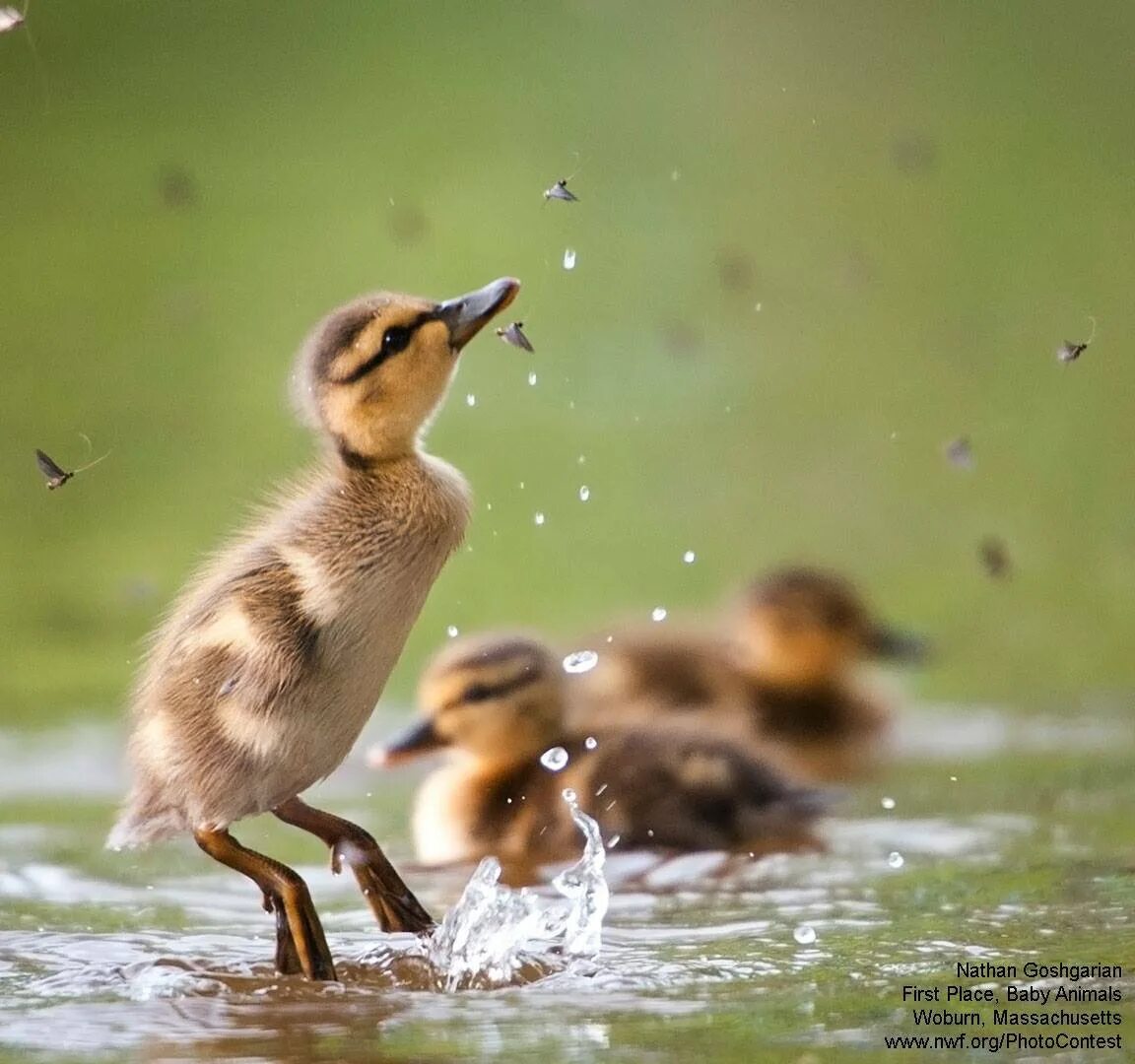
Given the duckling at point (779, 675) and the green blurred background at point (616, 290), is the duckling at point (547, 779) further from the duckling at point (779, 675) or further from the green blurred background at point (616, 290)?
the green blurred background at point (616, 290)

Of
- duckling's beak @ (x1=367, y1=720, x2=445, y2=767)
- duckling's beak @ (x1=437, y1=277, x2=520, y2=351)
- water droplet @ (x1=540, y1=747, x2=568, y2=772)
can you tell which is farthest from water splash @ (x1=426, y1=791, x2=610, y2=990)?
duckling's beak @ (x1=367, y1=720, x2=445, y2=767)

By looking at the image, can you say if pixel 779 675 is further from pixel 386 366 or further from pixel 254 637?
pixel 254 637

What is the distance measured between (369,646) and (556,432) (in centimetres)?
375

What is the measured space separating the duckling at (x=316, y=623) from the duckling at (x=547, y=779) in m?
0.80

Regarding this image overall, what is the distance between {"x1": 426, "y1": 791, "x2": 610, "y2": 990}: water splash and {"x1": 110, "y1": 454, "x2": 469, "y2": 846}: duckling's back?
228mm

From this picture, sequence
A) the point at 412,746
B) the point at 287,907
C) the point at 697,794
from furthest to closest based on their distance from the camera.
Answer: the point at 412,746, the point at 697,794, the point at 287,907

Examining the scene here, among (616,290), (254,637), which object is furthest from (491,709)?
(616,290)

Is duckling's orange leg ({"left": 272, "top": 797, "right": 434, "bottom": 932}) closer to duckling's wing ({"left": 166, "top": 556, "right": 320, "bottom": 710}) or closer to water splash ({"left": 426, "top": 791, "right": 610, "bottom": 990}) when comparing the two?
water splash ({"left": 426, "top": 791, "right": 610, "bottom": 990})

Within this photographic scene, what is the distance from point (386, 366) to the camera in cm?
278

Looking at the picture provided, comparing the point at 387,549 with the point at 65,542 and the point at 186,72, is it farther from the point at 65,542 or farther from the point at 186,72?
the point at 186,72

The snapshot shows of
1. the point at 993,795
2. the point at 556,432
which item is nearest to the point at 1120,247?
the point at 556,432

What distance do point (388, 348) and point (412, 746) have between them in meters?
1.25

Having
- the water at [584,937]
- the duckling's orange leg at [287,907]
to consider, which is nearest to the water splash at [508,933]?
the water at [584,937]

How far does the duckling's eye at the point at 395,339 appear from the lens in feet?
9.14
